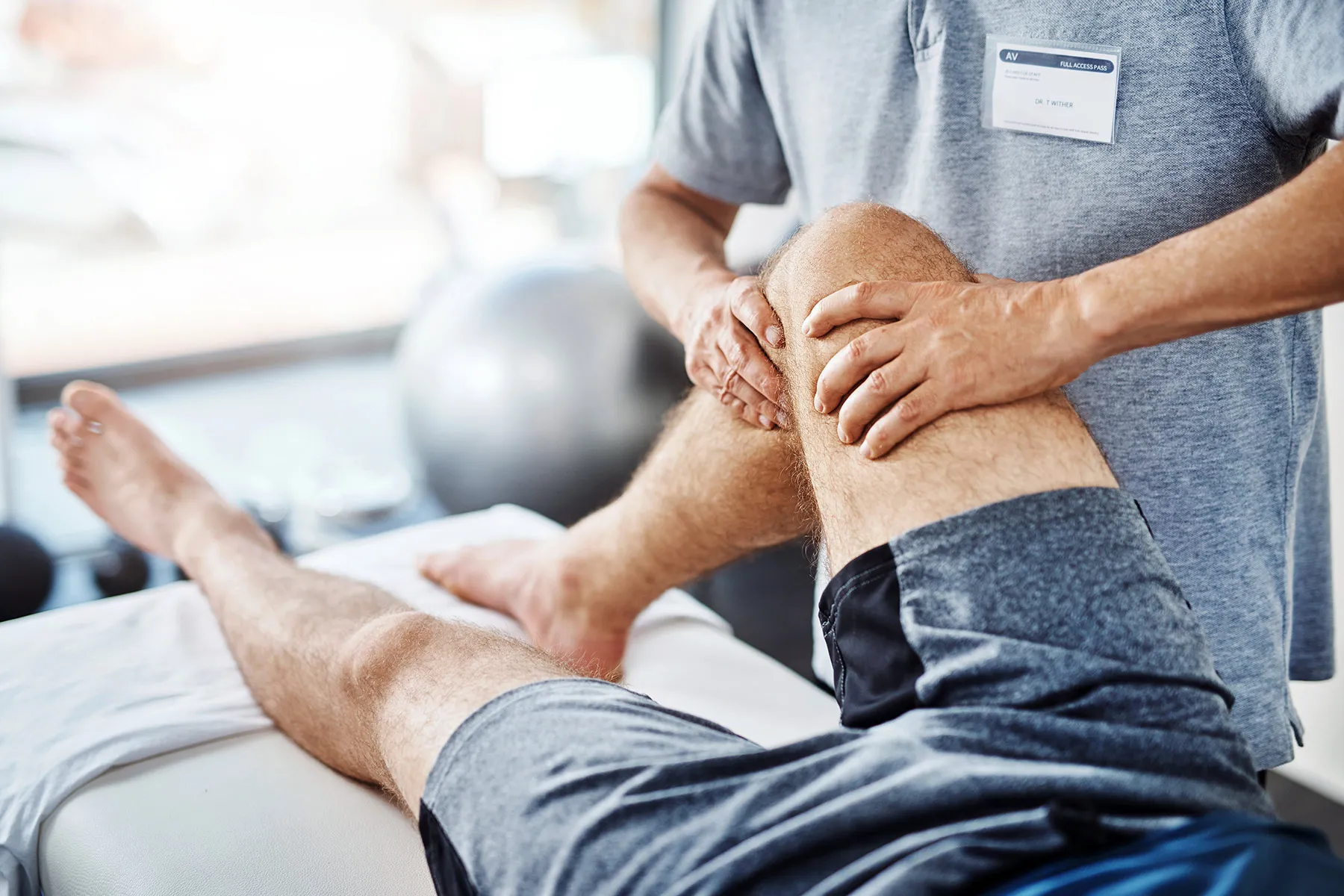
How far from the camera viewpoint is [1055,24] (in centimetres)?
99

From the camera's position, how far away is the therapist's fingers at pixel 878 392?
2.59ft

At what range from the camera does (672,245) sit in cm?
132

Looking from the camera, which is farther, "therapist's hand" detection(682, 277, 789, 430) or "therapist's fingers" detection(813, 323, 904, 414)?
"therapist's hand" detection(682, 277, 789, 430)

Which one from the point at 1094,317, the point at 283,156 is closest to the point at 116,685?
the point at 1094,317

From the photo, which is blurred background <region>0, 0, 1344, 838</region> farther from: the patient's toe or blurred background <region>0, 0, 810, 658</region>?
the patient's toe

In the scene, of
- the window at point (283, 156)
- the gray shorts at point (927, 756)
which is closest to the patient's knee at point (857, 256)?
the gray shorts at point (927, 756)

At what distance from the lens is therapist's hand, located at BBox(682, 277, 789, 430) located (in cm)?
99

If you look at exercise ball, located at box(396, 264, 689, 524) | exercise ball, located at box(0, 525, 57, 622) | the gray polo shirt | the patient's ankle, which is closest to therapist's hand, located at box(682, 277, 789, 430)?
the gray polo shirt

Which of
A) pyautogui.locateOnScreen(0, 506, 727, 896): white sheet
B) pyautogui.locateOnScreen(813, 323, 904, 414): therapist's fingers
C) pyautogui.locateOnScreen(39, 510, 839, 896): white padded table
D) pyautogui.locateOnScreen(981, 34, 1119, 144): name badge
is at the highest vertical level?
pyautogui.locateOnScreen(981, 34, 1119, 144): name badge

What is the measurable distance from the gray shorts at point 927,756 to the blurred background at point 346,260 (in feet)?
3.36

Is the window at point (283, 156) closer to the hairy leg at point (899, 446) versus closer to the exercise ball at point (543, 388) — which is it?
the exercise ball at point (543, 388)

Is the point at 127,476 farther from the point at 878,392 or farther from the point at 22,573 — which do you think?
the point at 878,392

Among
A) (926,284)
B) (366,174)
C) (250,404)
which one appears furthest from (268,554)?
(366,174)

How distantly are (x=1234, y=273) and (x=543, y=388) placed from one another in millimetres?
1192
